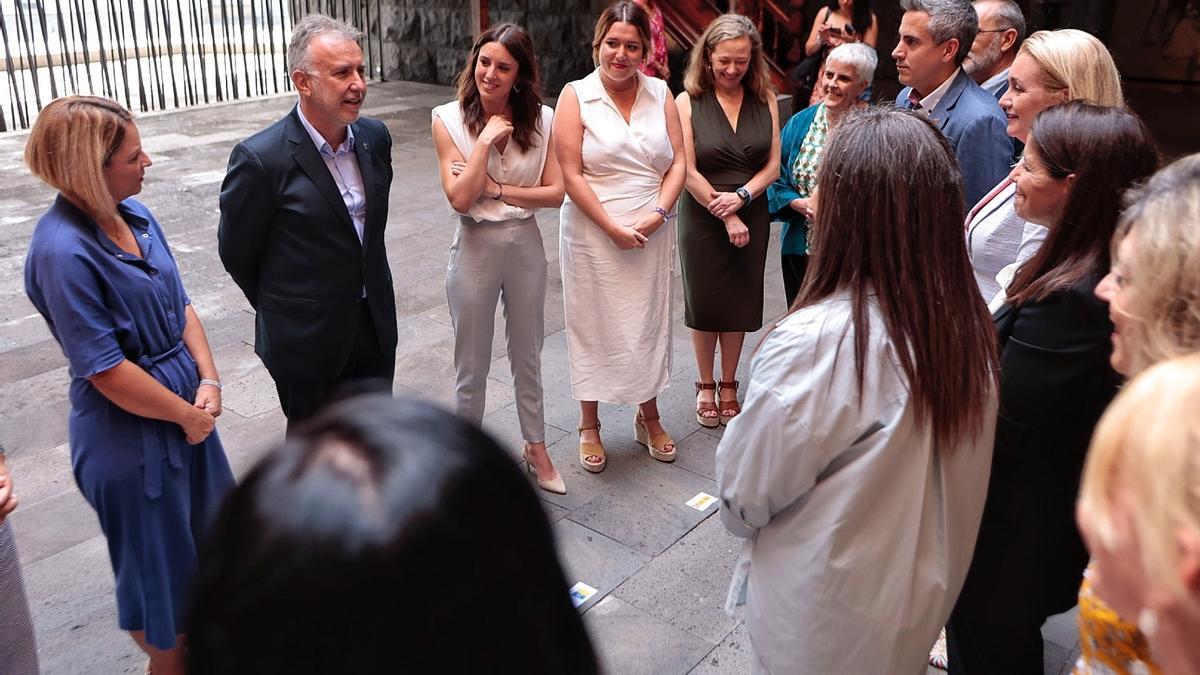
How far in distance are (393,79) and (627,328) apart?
10889 mm

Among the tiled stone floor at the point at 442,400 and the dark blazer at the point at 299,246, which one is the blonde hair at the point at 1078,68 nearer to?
the tiled stone floor at the point at 442,400

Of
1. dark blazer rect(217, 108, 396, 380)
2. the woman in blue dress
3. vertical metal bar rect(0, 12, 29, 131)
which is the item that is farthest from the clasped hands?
vertical metal bar rect(0, 12, 29, 131)

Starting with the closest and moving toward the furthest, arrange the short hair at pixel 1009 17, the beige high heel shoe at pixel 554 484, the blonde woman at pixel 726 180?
the beige high heel shoe at pixel 554 484
the blonde woman at pixel 726 180
the short hair at pixel 1009 17

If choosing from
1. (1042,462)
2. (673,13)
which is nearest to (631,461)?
(1042,462)

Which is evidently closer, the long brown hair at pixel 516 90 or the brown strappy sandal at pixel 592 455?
the long brown hair at pixel 516 90

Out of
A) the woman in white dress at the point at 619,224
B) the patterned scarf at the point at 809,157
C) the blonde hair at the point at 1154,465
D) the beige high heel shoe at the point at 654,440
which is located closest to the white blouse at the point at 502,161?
the woman in white dress at the point at 619,224

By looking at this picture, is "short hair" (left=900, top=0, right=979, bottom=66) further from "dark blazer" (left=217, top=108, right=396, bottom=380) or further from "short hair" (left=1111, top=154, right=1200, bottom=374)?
"short hair" (left=1111, top=154, right=1200, bottom=374)

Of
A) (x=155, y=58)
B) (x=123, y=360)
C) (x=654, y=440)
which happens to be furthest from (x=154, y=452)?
(x=155, y=58)

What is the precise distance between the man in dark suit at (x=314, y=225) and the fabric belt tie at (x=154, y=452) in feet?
1.79

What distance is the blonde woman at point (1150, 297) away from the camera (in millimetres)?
1509

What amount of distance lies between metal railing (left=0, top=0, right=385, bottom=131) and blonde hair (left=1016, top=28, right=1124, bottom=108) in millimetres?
9854

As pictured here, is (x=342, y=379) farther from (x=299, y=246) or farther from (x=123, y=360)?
(x=123, y=360)

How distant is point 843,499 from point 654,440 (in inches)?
91.5

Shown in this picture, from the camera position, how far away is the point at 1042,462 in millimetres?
2295
